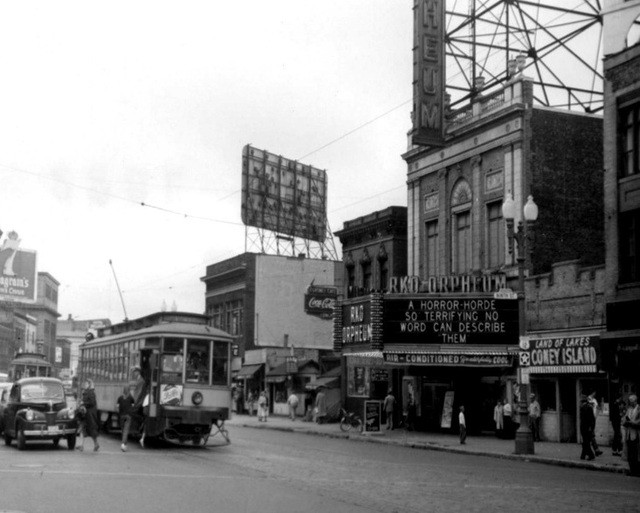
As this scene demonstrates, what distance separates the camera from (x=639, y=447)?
22.2 meters

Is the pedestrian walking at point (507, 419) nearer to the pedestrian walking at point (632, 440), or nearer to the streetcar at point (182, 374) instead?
the streetcar at point (182, 374)

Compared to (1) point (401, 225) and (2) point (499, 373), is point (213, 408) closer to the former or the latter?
(2) point (499, 373)

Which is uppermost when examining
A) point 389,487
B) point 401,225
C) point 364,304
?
point 401,225

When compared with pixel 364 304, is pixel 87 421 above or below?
below

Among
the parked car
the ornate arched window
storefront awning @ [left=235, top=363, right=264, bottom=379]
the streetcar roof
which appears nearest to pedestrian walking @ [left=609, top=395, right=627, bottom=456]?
the ornate arched window

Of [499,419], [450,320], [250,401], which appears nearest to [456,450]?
[499,419]

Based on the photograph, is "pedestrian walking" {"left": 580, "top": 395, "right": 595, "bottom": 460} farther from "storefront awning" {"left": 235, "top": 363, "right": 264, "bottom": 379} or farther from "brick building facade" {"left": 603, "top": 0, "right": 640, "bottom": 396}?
"storefront awning" {"left": 235, "top": 363, "right": 264, "bottom": 379}

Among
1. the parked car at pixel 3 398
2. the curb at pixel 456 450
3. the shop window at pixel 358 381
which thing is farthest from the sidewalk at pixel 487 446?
the parked car at pixel 3 398

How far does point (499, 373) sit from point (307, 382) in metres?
23.8

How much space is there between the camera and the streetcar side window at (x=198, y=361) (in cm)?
2641

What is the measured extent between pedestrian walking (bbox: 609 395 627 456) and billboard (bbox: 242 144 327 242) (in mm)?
40398

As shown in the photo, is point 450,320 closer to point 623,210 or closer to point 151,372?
point 623,210

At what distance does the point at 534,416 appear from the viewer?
33.7 meters

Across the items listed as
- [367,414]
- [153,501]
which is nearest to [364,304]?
[367,414]
